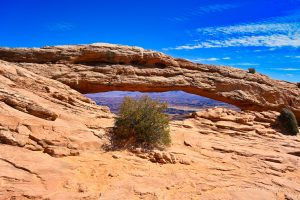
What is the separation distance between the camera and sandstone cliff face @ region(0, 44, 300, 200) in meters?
9.42

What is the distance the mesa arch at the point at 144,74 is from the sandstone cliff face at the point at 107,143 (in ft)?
0.29

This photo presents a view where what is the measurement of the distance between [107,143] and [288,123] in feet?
54.0

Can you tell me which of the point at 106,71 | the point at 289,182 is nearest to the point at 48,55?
the point at 106,71

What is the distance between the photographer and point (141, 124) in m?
13.6

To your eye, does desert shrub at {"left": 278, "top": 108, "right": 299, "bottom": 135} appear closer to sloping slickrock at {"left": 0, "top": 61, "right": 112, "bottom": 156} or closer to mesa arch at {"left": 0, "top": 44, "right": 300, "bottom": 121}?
mesa arch at {"left": 0, "top": 44, "right": 300, "bottom": 121}

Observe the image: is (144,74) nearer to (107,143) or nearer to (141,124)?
(141,124)

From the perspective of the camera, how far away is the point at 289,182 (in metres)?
13.1

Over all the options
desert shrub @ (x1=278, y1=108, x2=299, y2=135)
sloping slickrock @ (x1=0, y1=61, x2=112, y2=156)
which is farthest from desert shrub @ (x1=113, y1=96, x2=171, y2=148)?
desert shrub @ (x1=278, y1=108, x2=299, y2=135)

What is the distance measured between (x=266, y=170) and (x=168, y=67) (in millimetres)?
15048

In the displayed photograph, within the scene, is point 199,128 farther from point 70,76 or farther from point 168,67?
point 70,76

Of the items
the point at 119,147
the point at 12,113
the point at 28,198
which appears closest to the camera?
the point at 28,198

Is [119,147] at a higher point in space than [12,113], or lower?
lower

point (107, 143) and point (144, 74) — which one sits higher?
point (144, 74)

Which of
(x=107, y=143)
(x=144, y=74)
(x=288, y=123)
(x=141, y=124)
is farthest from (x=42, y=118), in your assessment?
(x=288, y=123)
